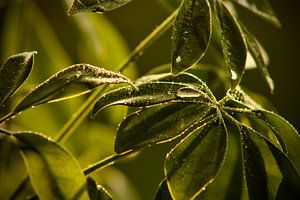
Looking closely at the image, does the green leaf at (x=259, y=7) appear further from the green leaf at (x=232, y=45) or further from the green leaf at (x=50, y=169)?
the green leaf at (x=50, y=169)

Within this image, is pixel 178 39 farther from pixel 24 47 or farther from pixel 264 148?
pixel 24 47

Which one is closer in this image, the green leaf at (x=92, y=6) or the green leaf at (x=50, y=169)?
the green leaf at (x=92, y=6)

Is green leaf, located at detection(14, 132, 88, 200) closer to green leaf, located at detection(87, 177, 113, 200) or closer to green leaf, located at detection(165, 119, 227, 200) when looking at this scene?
green leaf, located at detection(87, 177, 113, 200)

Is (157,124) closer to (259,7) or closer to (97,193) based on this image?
(97,193)

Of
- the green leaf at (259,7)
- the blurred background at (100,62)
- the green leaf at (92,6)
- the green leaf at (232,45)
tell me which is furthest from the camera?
the blurred background at (100,62)

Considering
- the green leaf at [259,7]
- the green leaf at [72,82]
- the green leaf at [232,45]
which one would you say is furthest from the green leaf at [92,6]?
the green leaf at [259,7]

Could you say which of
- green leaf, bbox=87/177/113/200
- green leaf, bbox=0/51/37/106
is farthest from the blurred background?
green leaf, bbox=87/177/113/200
